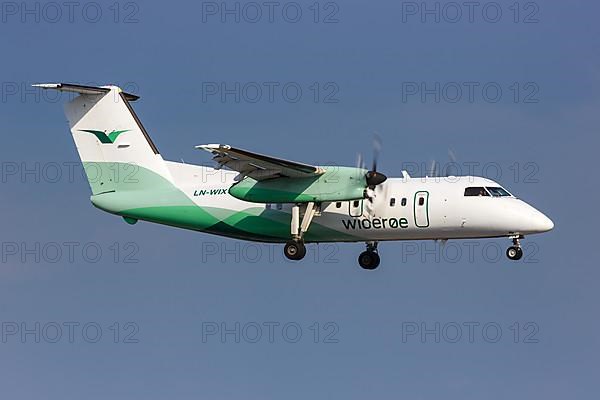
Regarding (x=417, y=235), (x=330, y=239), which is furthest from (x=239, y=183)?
(x=417, y=235)

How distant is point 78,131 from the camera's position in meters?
29.7

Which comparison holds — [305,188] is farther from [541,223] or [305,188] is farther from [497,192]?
[541,223]

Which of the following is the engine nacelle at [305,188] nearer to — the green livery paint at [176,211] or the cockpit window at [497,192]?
the green livery paint at [176,211]

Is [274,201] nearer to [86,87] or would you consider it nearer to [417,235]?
[417,235]

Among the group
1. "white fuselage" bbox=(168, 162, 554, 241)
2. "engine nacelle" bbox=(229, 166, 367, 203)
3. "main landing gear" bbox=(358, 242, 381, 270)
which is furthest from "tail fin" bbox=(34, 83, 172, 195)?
"main landing gear" bbox=(358, 242, 381, 270)

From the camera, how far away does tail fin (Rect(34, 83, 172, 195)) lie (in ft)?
96.6

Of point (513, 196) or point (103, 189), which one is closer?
point (513, 196)

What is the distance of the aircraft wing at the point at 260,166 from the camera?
25797 millimetres

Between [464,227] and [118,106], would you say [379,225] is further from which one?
[118,106]

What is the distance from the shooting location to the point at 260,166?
2653cm

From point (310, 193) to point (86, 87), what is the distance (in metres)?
6.93

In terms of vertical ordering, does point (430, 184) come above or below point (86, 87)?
below

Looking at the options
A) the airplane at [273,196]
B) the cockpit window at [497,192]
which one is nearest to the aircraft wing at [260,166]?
the airplane at [273,196]

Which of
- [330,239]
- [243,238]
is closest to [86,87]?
[243,238]
